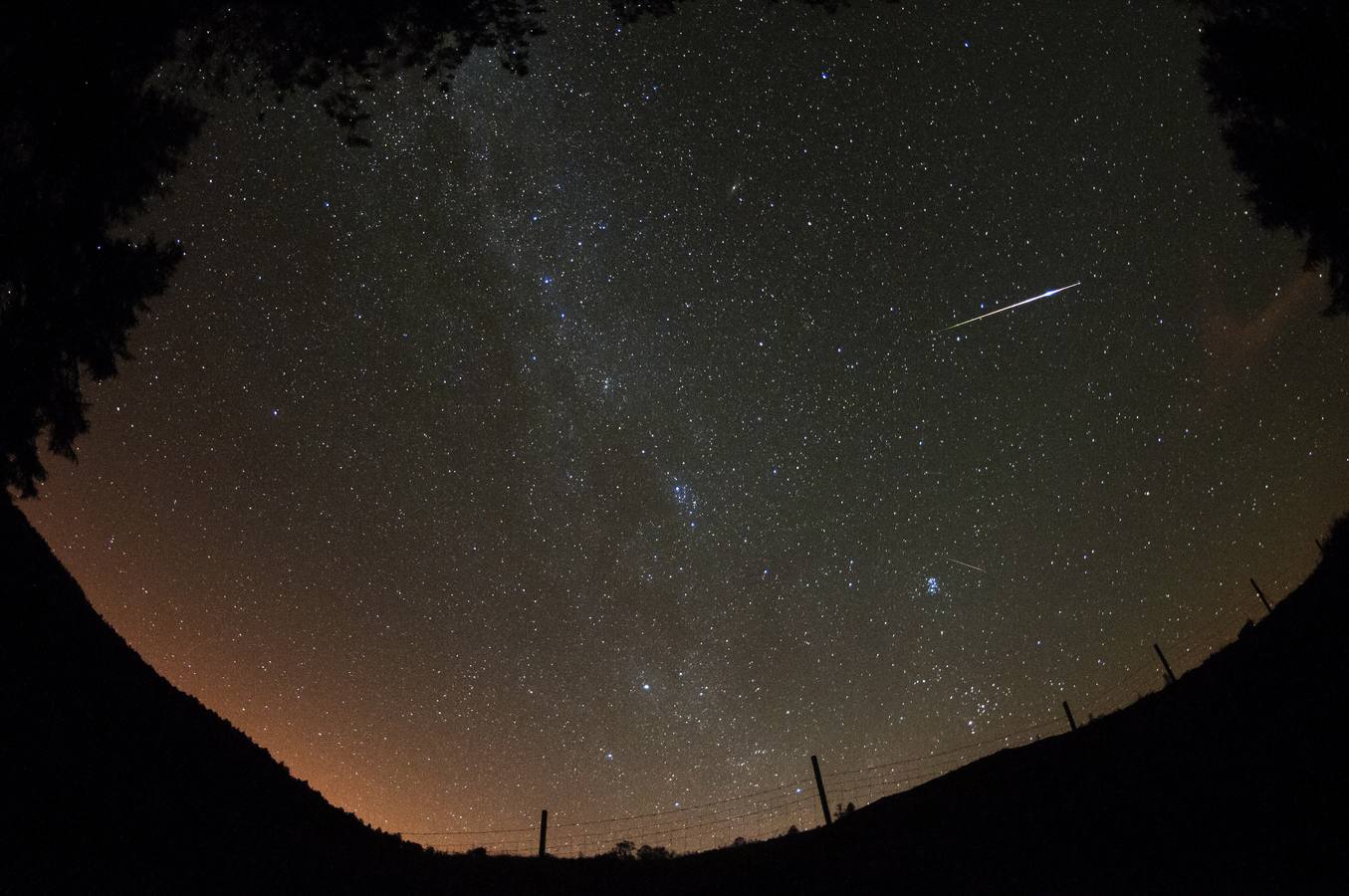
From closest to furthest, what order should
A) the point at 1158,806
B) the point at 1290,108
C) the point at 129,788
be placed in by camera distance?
the point at 129,788 → the point at 1158,806 → the point at 1290,108

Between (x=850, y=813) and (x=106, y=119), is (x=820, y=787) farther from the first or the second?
(x=106, y=119)

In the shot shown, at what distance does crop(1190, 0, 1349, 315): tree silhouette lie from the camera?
10.4 meters

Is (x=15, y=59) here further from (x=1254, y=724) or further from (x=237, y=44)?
(x=1254, y=724)

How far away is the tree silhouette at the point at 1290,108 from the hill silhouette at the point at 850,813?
5.69m

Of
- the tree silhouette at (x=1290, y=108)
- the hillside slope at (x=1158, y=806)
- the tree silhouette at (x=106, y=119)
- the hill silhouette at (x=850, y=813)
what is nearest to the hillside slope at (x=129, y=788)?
the hill silhouette at (x=850, y=813)

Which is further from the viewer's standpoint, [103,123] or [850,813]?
[850,813]

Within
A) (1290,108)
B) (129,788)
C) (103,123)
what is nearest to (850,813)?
(129,788)

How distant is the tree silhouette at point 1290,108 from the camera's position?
10.4m

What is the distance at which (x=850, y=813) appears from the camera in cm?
1360

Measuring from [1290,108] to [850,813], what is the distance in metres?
14.5

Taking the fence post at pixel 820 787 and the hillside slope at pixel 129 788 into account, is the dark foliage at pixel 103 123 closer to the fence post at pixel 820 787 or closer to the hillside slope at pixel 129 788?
the hillside slope at pixel 129 788

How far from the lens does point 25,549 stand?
389 inches

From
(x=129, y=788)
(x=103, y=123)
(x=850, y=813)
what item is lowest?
(x=129, y=788)

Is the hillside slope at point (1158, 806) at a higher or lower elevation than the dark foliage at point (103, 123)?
lower
